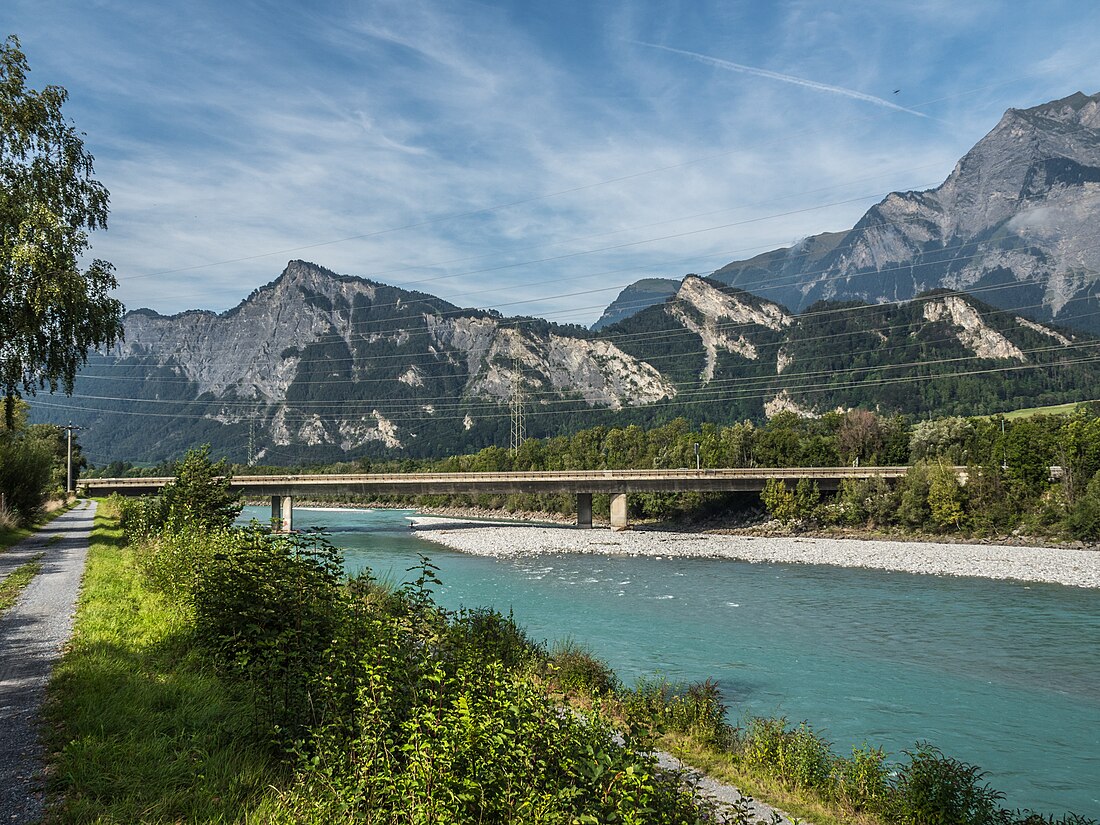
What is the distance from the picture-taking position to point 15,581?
19.5 metres

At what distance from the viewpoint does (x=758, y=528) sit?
83812 mm

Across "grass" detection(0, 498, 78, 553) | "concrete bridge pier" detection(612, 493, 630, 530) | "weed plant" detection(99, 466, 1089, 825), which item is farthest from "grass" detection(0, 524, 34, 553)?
"concrete bridge pier" detection(612, 493, 630, 530)

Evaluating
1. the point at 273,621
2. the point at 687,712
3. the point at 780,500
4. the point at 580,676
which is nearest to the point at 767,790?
the point at 687,712

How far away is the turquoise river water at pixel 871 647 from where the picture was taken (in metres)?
17.8

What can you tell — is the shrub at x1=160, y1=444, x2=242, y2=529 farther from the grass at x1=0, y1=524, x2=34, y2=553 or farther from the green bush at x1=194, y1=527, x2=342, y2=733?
the green bush at x1=194, y1=527, x2=342, y2=733

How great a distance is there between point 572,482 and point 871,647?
62020mm

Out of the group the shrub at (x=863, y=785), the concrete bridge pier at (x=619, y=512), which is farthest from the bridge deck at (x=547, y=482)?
the shrub at (x=863, y=785)

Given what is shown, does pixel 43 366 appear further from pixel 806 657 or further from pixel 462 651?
pixel 806 657

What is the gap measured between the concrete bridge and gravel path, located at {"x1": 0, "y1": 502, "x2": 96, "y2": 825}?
66.1 metres

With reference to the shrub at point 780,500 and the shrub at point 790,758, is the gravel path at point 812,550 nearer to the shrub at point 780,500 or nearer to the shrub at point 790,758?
the shrub at point 780,500

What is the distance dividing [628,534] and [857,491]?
88.0 feet

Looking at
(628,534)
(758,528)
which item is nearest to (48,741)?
(628,534)

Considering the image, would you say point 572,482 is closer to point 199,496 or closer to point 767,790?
point 199,496

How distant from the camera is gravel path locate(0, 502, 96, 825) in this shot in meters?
6.76
